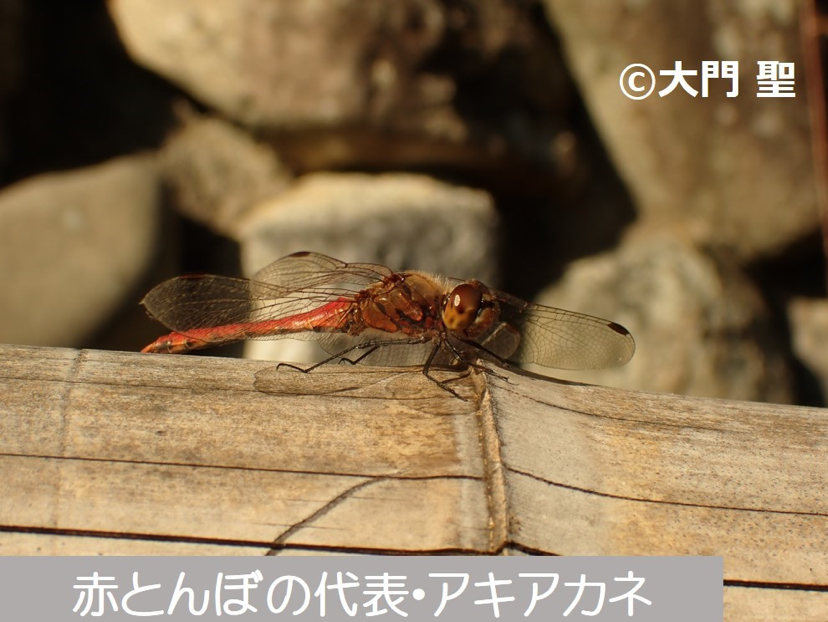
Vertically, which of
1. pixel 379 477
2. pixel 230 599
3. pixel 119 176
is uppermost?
pixel 119 176

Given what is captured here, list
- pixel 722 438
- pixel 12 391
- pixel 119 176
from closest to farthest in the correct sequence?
pixel 12 391 < pixel 722 438 < pixel 119 176

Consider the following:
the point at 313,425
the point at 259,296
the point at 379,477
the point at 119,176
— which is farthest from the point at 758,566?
the point at 119,176

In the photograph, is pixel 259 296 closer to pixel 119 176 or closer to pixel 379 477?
pixel 379 477

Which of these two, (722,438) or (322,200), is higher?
(322,200)

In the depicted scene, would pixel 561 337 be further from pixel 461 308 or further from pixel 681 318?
pixel 681 318

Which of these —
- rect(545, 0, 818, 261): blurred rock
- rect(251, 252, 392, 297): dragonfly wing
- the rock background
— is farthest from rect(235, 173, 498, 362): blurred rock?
rect(251, 252, 392, 297): dragonfly wing

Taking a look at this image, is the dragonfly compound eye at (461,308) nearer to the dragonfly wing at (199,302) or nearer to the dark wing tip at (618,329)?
the dark wing tip at (618,329)

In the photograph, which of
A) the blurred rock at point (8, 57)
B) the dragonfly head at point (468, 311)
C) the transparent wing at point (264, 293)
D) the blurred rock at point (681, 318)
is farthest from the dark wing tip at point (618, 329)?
the blurred rock at point (8, 57)
